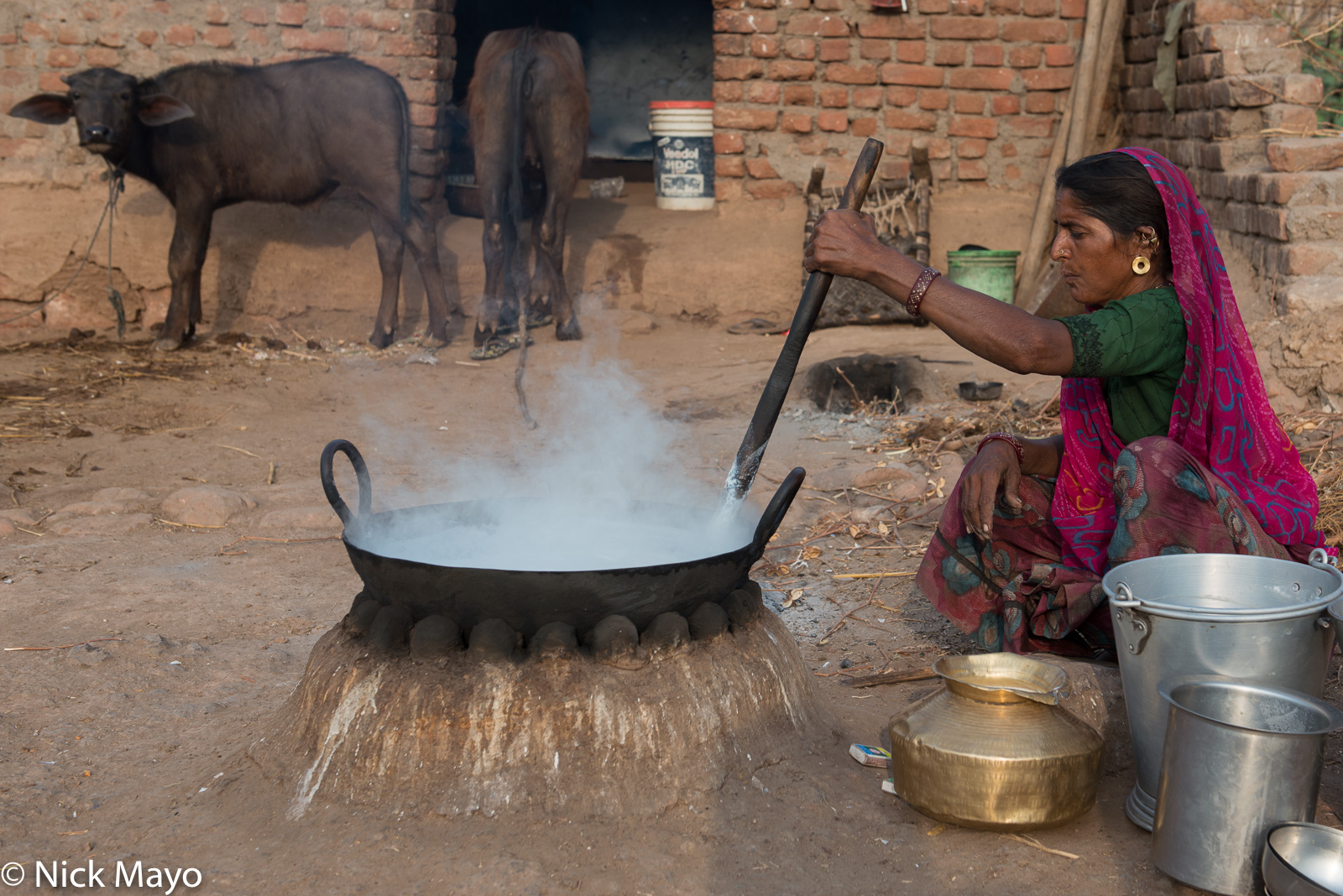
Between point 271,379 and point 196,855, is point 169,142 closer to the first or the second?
point 271,379

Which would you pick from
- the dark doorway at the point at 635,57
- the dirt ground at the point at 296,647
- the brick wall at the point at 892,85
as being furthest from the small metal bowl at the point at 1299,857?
the dark doorway at the point at 635,57

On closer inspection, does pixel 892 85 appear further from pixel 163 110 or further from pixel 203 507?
pixel 203 507

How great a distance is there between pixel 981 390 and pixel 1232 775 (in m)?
3.68

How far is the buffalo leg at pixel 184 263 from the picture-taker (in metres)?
6.68

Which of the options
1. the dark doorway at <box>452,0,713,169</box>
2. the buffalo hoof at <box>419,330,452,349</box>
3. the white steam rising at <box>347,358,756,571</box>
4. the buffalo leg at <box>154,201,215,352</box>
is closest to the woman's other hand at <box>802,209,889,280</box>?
the white steam rising at <box>347,358,756,571</box>

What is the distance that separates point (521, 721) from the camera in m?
1.97

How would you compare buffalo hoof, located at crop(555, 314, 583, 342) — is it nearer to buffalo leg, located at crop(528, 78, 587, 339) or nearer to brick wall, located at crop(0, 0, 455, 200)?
buffalo leg, located at crop(528, 78, 587, 339)

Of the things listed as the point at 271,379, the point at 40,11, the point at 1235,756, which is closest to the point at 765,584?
the point at 1235,756

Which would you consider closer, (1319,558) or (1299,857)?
(1299,857)

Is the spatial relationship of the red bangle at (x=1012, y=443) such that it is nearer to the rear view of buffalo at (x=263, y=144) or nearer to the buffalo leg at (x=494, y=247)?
the buffalo leg at (x=494, y=247)

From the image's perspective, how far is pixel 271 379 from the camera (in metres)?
6.19

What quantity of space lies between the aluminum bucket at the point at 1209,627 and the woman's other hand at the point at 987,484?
0.40 metres

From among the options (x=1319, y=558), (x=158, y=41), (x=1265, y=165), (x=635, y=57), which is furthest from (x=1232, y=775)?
(x=635, y=57)

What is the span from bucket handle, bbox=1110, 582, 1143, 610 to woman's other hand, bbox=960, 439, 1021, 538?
0.52 metres
